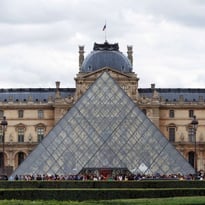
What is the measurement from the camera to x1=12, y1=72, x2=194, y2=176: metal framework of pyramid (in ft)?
162

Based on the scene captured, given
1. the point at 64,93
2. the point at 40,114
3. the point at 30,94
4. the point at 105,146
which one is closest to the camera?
the point at 105,146

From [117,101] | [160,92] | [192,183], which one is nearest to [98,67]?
[160,92]

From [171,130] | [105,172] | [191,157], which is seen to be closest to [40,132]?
[171,130]

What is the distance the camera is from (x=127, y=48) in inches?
3944

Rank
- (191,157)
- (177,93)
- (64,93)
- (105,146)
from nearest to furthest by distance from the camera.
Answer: (105,146) < (191,157) < (177,93) < (64,93)

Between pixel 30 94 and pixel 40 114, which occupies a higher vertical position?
pixel 30 94

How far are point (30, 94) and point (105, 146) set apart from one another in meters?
44.8

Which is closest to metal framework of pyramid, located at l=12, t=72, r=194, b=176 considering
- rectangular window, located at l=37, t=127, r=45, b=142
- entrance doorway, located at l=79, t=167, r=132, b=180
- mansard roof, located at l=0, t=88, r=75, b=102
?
entrance doorway, located at l=79, t=167, r=132, b=180

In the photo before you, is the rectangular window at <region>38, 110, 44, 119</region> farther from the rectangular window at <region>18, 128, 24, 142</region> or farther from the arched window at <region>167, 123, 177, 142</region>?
the arched window at <region>167, 123, 177, 142</region>

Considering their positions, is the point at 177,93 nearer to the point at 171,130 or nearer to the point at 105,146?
the point at 171,130

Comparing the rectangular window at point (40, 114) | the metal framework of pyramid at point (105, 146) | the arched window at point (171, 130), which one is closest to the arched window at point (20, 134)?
the rectangular window at point (40, 114)

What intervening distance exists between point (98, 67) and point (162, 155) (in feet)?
146

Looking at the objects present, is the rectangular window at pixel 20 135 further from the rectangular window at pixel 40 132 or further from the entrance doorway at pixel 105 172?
the entrance doorway at pixel 105 172

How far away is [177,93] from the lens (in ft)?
313
